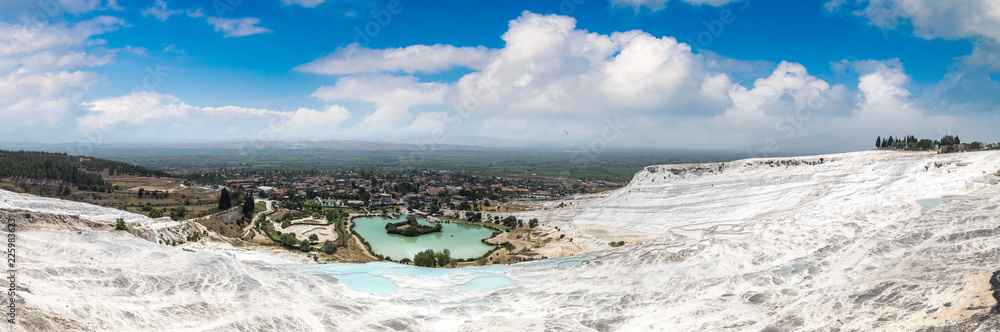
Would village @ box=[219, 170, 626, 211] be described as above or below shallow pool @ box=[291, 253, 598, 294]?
below

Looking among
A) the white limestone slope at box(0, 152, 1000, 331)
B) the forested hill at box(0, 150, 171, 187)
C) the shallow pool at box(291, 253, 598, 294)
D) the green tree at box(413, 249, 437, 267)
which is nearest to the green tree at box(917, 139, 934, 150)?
the white limestone slope at box(0, 152, 1000, 331)

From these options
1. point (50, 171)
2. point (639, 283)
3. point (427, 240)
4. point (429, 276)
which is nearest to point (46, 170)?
point (50, 171)

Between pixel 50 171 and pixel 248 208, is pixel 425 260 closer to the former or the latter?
pixel 248 208

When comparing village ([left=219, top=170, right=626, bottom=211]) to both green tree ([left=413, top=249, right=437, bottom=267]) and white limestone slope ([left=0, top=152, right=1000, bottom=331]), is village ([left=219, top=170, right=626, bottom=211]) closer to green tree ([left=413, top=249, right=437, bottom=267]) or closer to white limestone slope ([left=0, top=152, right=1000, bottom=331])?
green tree ([left=413, top=249, right=437, bottom=267])

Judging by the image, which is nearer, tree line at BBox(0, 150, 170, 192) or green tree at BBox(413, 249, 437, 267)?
green tree at BBox(413, 249, 437, 267)

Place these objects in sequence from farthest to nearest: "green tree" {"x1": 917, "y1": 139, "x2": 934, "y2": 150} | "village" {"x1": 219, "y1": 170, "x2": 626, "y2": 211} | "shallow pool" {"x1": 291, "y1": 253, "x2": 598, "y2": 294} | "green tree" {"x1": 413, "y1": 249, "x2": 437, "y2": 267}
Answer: "village" {"x1": 219, "y1": 170, "x2": 626, "y2": 211} → "green tree" {"x1": 917, "y1": 139, "x2": 934, "y2": 150} → "green tree" {"x1": 413, "y1": 249, "x2": 437, "y2": 267} → "shallow pool" {"x1": 291, "y1": 253, "x2": 598, "y2": 294}

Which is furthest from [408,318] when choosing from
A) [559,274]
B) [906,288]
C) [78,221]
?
[78,221]

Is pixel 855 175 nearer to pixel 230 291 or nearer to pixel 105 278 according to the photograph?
pixel 230 291
